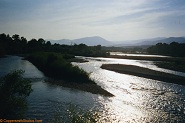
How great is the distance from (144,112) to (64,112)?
40.3 feet

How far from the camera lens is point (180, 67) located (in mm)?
89250

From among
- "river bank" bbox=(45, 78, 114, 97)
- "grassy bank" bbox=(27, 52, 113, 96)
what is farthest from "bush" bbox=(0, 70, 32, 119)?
"grassy bank" bbox=(27, 52, 113, 96)

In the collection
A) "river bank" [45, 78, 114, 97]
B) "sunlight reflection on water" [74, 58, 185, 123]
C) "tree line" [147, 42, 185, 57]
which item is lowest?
"sunlight reflection on water" [74, 58, 185, 123]

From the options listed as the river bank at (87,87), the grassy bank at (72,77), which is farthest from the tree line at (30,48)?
the river bank at (87,87)

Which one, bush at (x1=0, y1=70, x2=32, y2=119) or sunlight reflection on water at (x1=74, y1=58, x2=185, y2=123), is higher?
bush at (x1=0, y1=70, x2=32, y2=119)

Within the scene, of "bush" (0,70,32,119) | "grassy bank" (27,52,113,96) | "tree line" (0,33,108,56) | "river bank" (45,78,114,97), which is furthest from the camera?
"tree line" (0,33,108,56)

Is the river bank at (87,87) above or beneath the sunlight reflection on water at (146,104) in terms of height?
above

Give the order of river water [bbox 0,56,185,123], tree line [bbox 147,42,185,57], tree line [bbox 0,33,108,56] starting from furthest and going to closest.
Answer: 1. tree line [bbox 0,33,108,56]
2. tree line [bbox 147,42,185,57]
3. river water [bbox 0,56,185,123]

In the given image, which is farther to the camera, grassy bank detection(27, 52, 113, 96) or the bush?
grassy bank detection(27, 52, 113, 96)

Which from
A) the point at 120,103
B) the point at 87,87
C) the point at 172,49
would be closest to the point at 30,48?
the point at 172,49

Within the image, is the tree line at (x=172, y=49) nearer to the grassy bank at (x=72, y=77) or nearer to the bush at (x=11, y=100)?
the grassy bank at (x=72, y=77)

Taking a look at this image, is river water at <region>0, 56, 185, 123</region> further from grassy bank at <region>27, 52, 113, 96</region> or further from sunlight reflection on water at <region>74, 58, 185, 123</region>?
grassy bank at <region>27, 52, 113, 96</region>

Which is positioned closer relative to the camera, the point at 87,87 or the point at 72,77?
the point at 87,87

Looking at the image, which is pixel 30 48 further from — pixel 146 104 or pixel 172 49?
pixel 146 104
